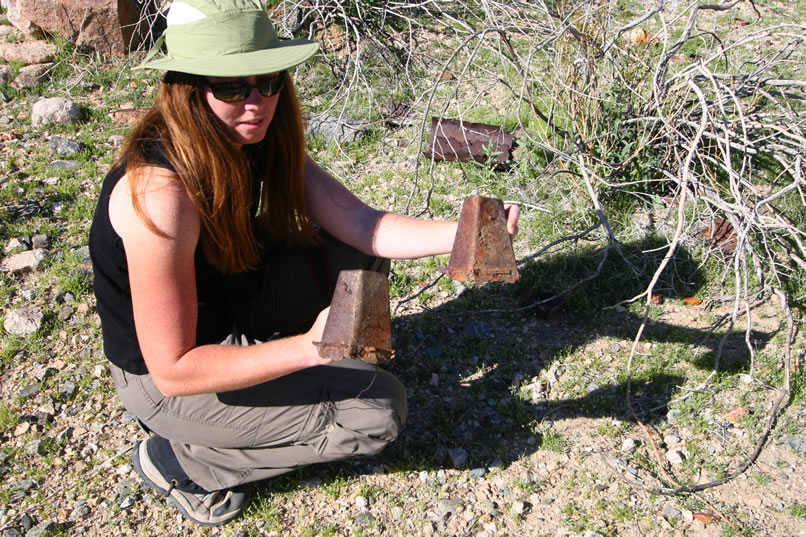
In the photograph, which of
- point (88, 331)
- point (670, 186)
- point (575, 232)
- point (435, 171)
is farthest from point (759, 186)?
point (88, 331)

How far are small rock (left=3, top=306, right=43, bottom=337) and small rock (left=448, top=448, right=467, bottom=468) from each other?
83.2 inches

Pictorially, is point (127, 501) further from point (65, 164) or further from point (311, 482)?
point (65, 164)

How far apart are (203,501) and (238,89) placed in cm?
144

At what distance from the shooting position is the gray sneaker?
2.36 metres

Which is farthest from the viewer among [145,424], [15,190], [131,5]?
[131,5]

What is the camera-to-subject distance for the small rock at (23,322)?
3227 mm

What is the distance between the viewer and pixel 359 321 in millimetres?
1845

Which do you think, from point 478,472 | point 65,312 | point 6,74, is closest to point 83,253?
point 65,312

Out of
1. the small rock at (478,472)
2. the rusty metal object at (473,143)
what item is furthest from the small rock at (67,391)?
the rusty metal object at (473,143)

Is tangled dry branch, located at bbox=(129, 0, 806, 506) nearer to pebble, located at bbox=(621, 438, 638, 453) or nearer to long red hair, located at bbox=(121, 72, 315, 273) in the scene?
pebble, located at bbox=(621, 438, 638, 453)

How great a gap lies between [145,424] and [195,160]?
3.36 ft

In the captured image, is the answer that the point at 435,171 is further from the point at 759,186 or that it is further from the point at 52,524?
the point at 52,524

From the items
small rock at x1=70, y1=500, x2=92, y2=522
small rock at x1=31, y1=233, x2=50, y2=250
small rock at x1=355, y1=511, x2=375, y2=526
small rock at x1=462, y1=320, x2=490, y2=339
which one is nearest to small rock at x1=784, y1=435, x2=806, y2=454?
small rock at x1=462, y1=320, x2=490, y2=339

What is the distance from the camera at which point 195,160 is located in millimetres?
1903
